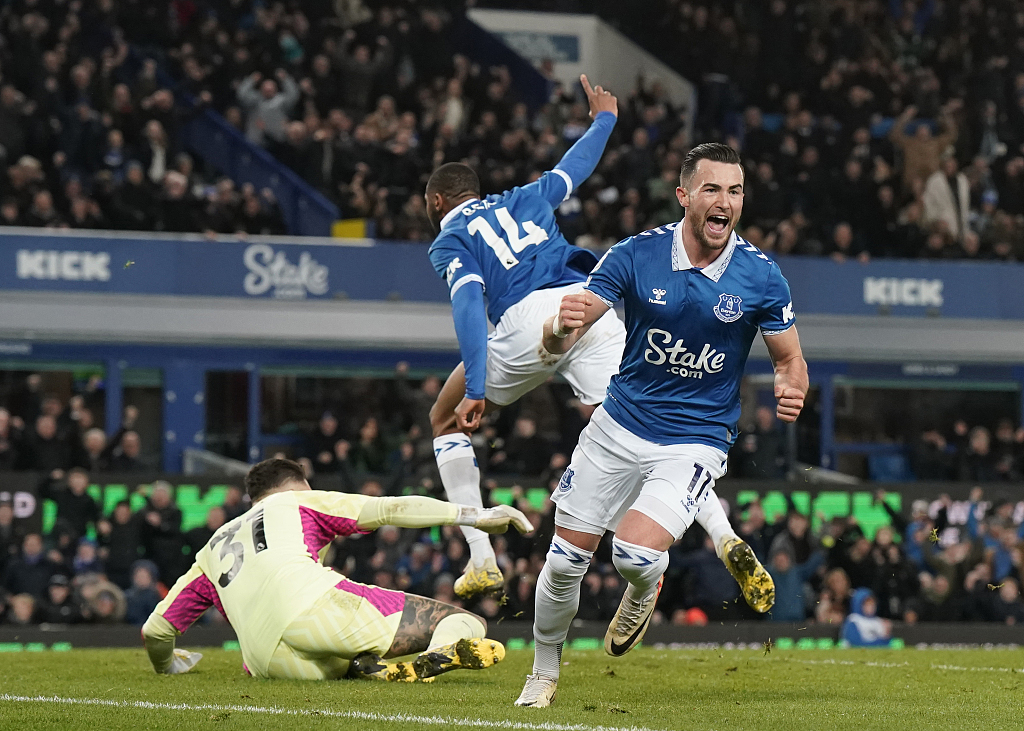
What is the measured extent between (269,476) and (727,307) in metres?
2.83

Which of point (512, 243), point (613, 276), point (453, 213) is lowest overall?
point (613, 276)

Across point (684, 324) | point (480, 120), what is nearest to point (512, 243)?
point (684, 324)

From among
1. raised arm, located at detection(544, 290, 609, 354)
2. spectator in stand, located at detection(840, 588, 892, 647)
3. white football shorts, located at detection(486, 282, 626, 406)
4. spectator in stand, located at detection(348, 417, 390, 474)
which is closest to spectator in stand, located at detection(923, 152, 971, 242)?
spectator in stand, located at detection(840, 588, 892, 647)

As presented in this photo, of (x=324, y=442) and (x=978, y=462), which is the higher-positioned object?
(x=324, y=442)

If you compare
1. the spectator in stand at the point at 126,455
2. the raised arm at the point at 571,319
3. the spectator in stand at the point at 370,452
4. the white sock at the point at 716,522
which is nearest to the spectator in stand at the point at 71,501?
the spectator in stand at the point at 126,455

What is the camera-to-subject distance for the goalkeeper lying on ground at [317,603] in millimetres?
7898

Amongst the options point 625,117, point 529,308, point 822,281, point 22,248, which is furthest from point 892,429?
point 529,308

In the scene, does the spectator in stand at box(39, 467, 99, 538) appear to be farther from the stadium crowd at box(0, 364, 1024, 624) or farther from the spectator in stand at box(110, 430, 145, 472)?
the spectator in stand at box(110, 430, 145, 472)

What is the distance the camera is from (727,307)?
23.2 ft

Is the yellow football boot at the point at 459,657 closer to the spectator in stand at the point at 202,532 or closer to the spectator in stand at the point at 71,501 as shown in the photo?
Answer: the spectator in stand at the point at 202,532

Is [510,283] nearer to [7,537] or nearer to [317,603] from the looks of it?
[317,603]

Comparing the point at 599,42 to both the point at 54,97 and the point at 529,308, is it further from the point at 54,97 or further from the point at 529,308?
the point at 529,308

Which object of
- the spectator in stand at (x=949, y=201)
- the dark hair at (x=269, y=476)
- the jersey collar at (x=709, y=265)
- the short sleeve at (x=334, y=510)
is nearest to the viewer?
the jersey collar at (x=709, y=265)

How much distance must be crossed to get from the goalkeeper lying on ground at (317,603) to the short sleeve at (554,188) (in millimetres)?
2206
